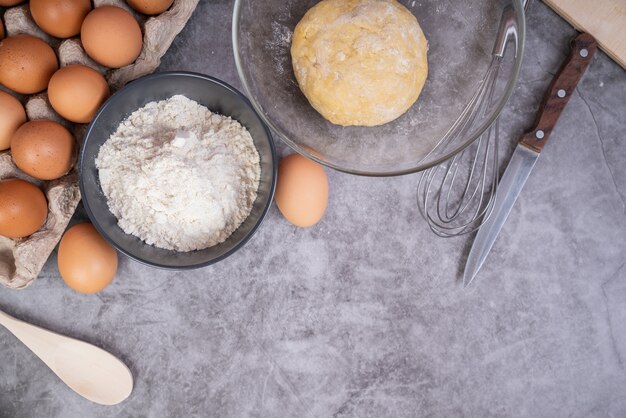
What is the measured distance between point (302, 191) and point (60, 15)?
0.57 meters

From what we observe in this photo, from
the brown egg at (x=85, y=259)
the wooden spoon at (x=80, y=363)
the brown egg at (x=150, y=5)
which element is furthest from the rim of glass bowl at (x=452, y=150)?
the wooden spoon at (x=80, y=363)

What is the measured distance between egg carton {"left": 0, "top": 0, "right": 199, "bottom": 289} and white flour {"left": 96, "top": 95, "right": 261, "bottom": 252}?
77mm

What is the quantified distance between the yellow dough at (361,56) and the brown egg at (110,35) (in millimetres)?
327

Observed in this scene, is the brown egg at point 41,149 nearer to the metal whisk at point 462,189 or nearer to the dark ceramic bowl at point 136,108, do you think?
the dark ceramic bowl at point 136,108

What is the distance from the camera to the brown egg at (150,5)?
1.10 metres

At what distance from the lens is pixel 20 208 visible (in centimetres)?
105

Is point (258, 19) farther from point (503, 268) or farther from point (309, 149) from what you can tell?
point (503, 268)

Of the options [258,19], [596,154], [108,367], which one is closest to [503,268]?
[596,154]

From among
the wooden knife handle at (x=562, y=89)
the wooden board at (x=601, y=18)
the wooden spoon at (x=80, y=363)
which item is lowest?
the wooden spoon at (x=80, y=363)

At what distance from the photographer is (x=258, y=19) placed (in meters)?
1.04

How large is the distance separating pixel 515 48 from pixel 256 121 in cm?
50

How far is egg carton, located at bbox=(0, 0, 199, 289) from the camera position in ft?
3.60

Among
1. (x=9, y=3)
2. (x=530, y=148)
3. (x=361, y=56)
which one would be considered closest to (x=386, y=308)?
(x=530, y=148)

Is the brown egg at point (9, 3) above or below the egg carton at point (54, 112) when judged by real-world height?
above
